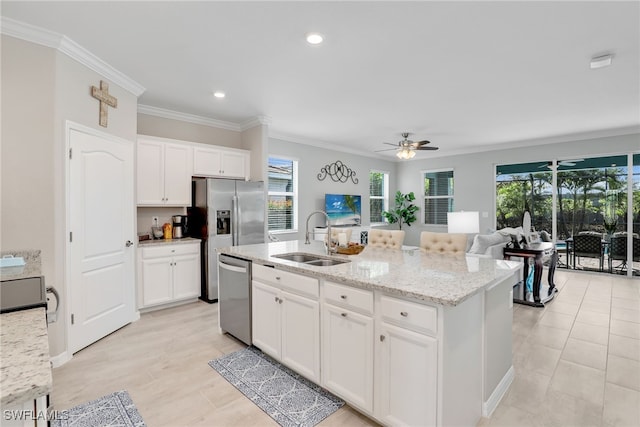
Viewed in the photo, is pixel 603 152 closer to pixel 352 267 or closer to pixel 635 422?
pixel 635 422

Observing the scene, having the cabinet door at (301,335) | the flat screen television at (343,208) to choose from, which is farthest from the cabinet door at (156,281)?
the flat screen television at (343,208)

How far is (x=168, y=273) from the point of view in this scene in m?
4.00

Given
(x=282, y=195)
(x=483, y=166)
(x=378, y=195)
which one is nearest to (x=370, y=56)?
(x=282, y=195)

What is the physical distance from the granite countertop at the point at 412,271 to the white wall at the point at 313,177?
3489 millimetres

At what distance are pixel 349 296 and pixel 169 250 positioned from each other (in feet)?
9.71

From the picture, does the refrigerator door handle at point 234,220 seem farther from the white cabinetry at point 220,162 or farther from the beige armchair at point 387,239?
the beige armchair at point 387,239

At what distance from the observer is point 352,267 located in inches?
87.7

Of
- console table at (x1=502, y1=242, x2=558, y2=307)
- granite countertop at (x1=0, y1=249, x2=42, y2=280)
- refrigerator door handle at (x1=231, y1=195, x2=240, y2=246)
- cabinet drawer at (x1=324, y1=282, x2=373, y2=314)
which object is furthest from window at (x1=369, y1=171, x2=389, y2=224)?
granite countertop at (x1=0, y1=249, x2=42, y2=280)

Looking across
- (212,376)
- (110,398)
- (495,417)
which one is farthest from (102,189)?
(495,417)

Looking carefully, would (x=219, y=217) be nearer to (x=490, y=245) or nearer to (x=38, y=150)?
(x=38, y=150)

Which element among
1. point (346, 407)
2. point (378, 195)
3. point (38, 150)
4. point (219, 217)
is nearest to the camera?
point (346, 407)

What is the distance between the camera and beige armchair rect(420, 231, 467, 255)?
281 centimetres

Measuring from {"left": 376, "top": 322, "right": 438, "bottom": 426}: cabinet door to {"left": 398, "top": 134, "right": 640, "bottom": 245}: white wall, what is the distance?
6.48 m

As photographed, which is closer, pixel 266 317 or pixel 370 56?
pixel 266 317
